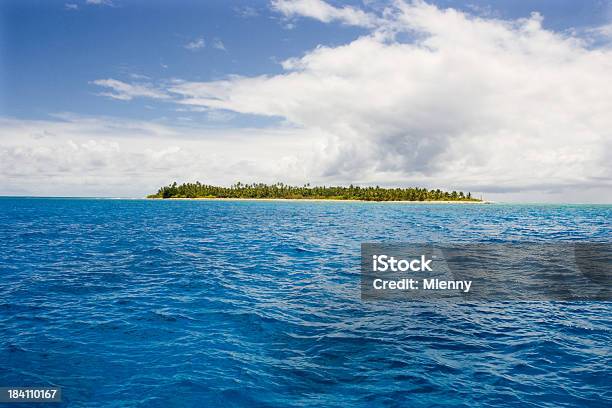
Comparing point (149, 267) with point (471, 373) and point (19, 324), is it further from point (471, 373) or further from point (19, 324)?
point (471, 373)

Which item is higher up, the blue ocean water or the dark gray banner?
the dark gray banner

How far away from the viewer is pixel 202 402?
1119 cm

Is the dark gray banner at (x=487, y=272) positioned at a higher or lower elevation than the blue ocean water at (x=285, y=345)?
higher

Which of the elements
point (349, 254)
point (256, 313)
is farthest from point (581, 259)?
point (256, 313)

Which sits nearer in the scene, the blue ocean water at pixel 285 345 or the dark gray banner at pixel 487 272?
the blue ocean water at pixel 285 345

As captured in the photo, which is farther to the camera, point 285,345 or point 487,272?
point 487,272

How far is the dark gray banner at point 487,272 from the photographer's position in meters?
23.2

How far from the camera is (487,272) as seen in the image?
1148 inches

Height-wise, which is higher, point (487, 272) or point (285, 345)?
point (487, 272)

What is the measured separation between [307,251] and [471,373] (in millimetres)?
29123

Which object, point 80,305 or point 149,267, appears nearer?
point 80,305

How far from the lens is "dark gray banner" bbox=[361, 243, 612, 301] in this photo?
23188 mm

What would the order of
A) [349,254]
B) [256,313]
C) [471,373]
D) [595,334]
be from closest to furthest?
[471,373]
[595,334]
[256,313]
[349,254]

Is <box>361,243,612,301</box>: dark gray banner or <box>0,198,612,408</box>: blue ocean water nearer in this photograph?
<box>0,198,612,408</box>: blue ocean water
